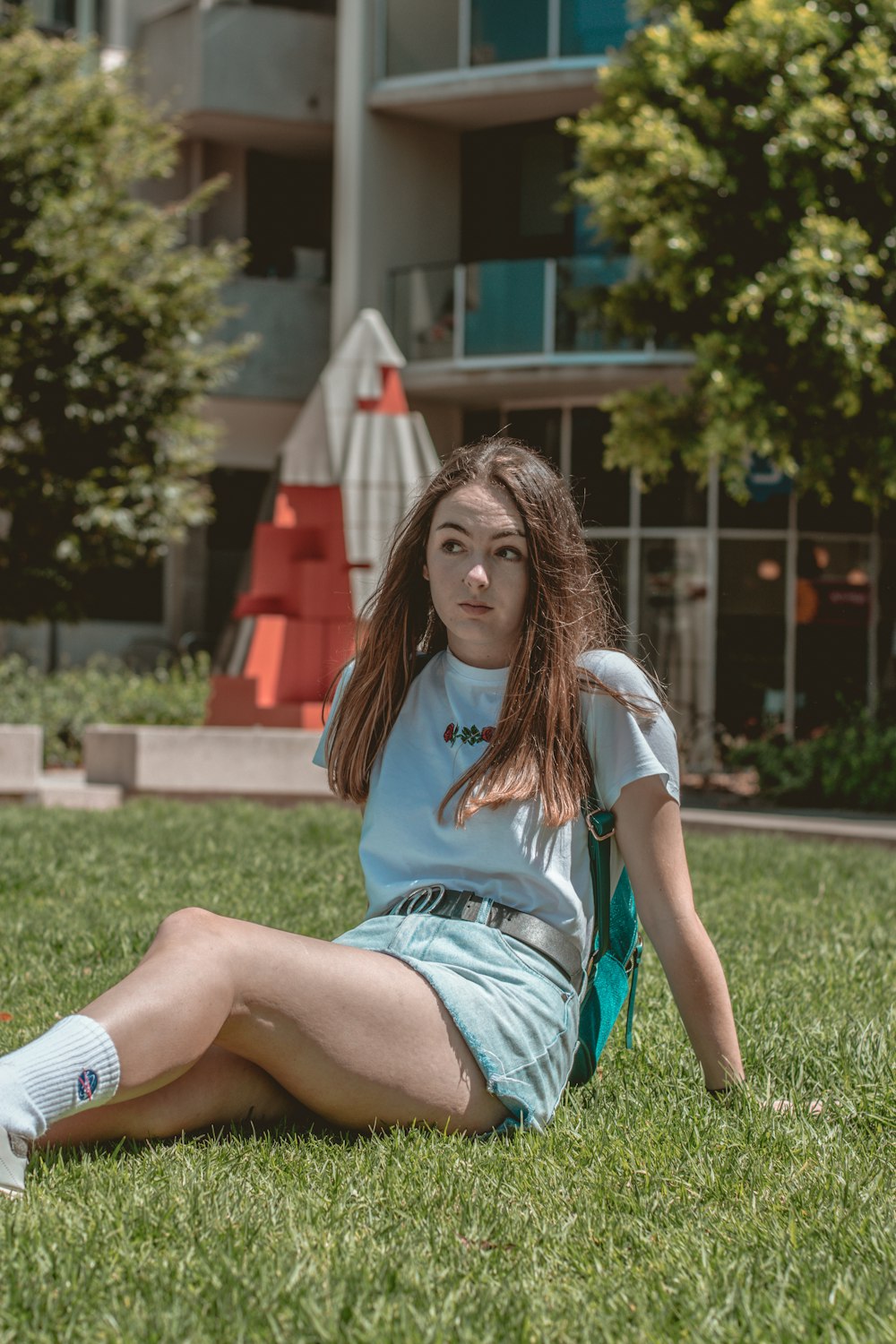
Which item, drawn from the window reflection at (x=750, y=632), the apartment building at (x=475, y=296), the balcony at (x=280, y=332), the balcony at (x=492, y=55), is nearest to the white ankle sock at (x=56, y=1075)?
the apartment building at (x=475, y=296)

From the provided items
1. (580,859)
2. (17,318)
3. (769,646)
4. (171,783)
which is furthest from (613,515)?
(580,859)

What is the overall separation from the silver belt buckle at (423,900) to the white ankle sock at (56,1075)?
0.73 metres

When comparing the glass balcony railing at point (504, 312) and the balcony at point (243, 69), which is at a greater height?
the balcony at point (243, 69)

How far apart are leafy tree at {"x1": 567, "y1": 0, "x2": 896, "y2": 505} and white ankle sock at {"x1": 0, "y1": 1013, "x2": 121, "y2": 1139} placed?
A: 37.0 feet

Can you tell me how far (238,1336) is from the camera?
84.4 inches

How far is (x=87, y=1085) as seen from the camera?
2.66 m

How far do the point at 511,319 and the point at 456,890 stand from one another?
54.8 ft

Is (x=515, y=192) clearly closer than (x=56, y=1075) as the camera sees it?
No

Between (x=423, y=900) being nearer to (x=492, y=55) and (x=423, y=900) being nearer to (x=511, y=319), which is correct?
(x=511, y=319)

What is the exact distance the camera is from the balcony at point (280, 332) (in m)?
20.4

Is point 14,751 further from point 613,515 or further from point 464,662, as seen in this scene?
point 613,515

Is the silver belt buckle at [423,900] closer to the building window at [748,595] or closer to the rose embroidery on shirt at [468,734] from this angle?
the rose embroidery on shirt at [468,734]

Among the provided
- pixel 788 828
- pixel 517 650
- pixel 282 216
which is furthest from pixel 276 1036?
pixel 282 216

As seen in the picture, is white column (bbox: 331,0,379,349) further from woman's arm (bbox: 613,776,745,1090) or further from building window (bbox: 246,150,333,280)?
woman's arm (bbox: 613,776,745,1090)
